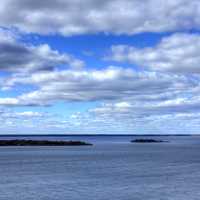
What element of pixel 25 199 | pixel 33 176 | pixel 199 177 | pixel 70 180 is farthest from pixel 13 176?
pixel 199 177

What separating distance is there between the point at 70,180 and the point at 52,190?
337 inches

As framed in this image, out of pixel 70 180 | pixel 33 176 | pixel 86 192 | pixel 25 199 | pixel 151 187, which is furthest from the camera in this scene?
pixel 33 176

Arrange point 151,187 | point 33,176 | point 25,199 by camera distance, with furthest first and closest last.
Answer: point 33,176, point 151,187, point 25,199

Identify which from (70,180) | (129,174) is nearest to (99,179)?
(70,180)

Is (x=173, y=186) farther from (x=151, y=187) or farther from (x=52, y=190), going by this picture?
(x=52, y=190)

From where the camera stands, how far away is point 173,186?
156 feet

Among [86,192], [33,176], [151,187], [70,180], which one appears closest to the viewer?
[86,192]

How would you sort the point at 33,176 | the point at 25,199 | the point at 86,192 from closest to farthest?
the point at 25,199 < the point at 86,192 < the point at 33,176

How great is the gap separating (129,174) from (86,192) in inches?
696

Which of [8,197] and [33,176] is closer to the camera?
[8,197]

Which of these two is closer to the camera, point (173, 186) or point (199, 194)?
point (199, 194)

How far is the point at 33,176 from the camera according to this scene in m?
58.1

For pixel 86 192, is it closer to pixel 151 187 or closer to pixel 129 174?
pixel 151 187

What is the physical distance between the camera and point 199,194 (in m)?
41.9
